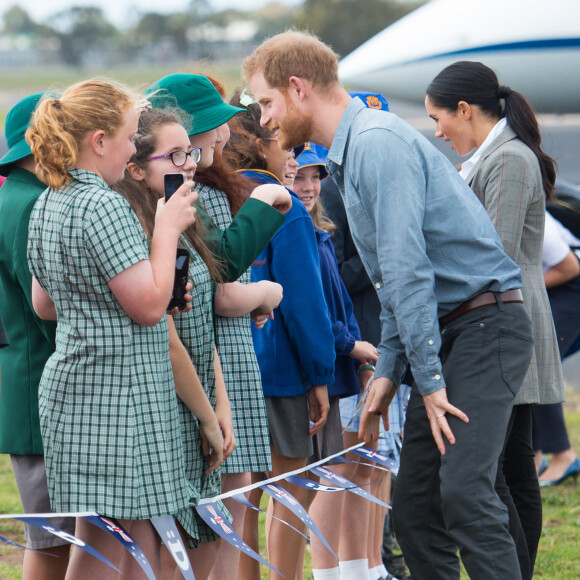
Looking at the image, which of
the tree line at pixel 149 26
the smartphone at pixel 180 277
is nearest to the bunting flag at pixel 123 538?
the smartphone at pixel 180 277

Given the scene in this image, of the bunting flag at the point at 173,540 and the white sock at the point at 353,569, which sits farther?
the white sock at the point at 353,569

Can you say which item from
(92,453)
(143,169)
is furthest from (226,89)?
(92,453)

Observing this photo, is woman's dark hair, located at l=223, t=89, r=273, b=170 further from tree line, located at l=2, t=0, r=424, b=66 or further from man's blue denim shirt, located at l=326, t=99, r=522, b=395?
tree line, located at l=2, t=0, r=424, b=66

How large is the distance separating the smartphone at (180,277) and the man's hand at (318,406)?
1.04 m

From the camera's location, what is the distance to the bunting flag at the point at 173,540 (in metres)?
2.48

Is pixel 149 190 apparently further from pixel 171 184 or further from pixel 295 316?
pixel 295 316

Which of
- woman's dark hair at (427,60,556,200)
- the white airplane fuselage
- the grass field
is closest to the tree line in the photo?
the white airplane fuselage

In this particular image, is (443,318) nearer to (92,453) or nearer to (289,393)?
(289,393)

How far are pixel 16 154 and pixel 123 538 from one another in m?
1.24

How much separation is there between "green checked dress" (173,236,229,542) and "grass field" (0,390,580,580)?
1.57 metres

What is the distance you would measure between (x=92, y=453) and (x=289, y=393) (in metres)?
1.14

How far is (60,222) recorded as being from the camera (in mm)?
2383

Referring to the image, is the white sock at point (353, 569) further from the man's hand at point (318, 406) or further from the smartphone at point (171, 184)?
the smartphone at point (171, 184)

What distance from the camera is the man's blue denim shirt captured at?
2748 mm
